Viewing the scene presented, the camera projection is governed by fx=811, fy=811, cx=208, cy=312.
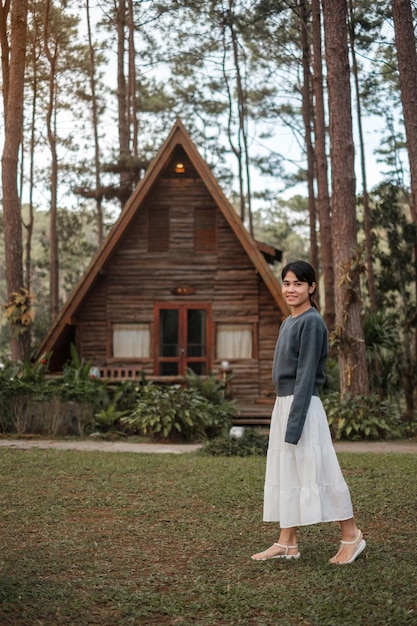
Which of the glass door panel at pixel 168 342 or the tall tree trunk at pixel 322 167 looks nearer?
the glass door panel at pixel 168 342

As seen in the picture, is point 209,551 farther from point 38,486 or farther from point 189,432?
point 189,432

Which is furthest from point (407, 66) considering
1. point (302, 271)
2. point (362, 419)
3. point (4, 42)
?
point (4, 42)

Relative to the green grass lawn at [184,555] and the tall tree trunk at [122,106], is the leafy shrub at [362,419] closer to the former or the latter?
the green grass lawn at [184,555]

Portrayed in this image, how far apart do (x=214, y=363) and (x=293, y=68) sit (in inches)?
639

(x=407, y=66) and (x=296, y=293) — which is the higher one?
(x=407, y=66)

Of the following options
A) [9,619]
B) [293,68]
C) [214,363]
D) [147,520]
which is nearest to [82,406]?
[214,363]

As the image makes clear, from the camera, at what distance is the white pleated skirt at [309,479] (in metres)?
5.20

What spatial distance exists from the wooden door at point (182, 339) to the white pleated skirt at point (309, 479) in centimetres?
1335

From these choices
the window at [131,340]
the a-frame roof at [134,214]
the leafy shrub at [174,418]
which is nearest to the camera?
the leafy shrub at [174,418]

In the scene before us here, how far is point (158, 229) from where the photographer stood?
62.2 ft

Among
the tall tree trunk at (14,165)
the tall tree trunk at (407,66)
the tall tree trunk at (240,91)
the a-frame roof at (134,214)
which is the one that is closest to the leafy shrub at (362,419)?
the a-frame roof at (134,214)

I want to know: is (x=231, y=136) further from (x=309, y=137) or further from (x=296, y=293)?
(x=296, y=293)

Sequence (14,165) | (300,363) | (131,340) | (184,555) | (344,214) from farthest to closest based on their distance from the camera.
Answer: (131,340)
(14,165)
(344,214)
(184,555)
(300,363)

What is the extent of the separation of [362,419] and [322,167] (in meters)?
8.24
